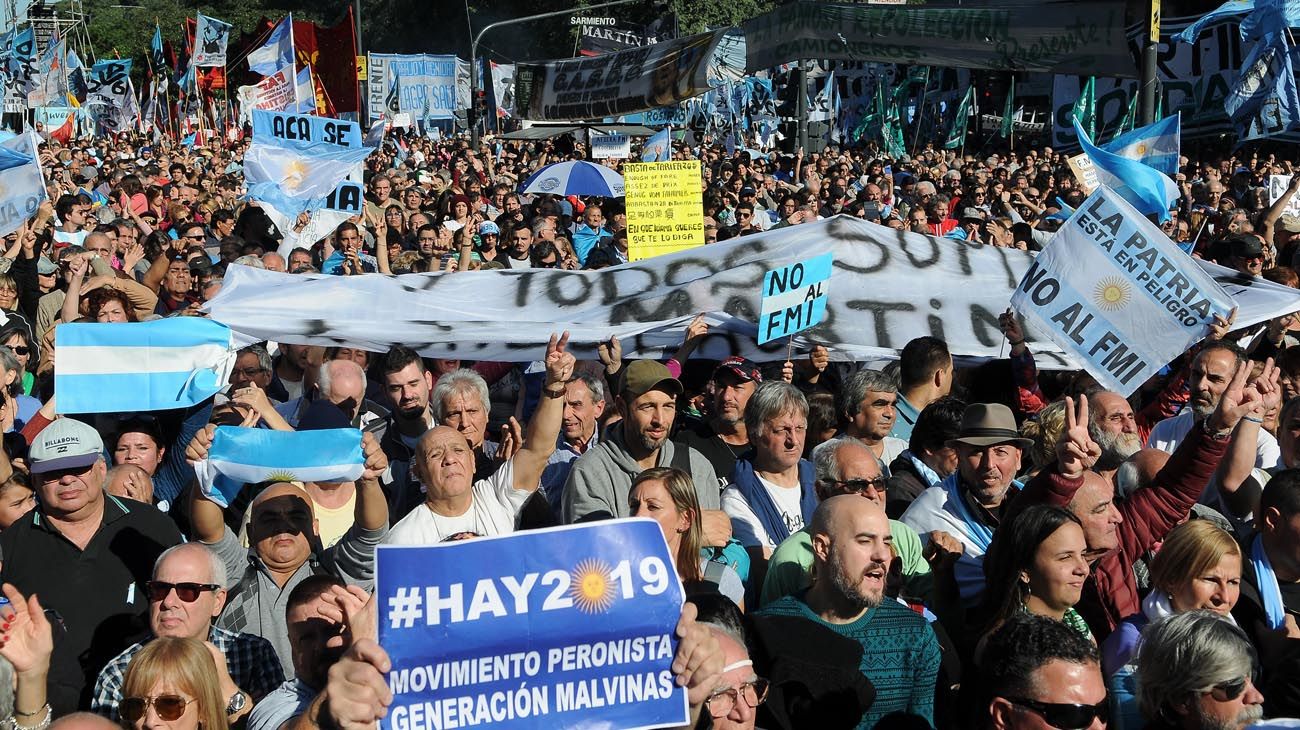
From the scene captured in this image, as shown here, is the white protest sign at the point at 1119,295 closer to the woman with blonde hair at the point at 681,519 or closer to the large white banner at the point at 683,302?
the large white banner at the point at 683,302

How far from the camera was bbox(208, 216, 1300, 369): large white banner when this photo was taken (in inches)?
269

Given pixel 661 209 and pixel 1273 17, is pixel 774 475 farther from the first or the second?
pixel 1273 17

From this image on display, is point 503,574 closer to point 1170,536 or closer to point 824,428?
point 1170,536

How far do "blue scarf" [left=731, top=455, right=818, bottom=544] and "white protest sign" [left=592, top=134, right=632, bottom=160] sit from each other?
13.3 meters

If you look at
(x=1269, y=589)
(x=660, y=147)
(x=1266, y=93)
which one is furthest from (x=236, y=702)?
(x=1266, y=93)

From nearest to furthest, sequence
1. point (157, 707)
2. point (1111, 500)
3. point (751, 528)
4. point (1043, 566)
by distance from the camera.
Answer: point (157, 707)
point (1043, 566)
point (1111, 500)
point (751, 528)

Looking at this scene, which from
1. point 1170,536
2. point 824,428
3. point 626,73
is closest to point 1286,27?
point 626,73

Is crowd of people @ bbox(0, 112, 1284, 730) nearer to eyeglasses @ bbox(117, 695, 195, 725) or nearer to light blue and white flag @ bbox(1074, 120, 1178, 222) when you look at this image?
eyeglasses @ bbox(117, 695, 195, 725)

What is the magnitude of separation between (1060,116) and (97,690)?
65.2 ft

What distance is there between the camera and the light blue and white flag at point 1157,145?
10586mm

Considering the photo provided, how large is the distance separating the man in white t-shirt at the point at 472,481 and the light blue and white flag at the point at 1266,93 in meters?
16.9

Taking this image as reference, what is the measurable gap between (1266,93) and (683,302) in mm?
15531

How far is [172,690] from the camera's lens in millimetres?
3486

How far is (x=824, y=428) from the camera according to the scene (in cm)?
617
